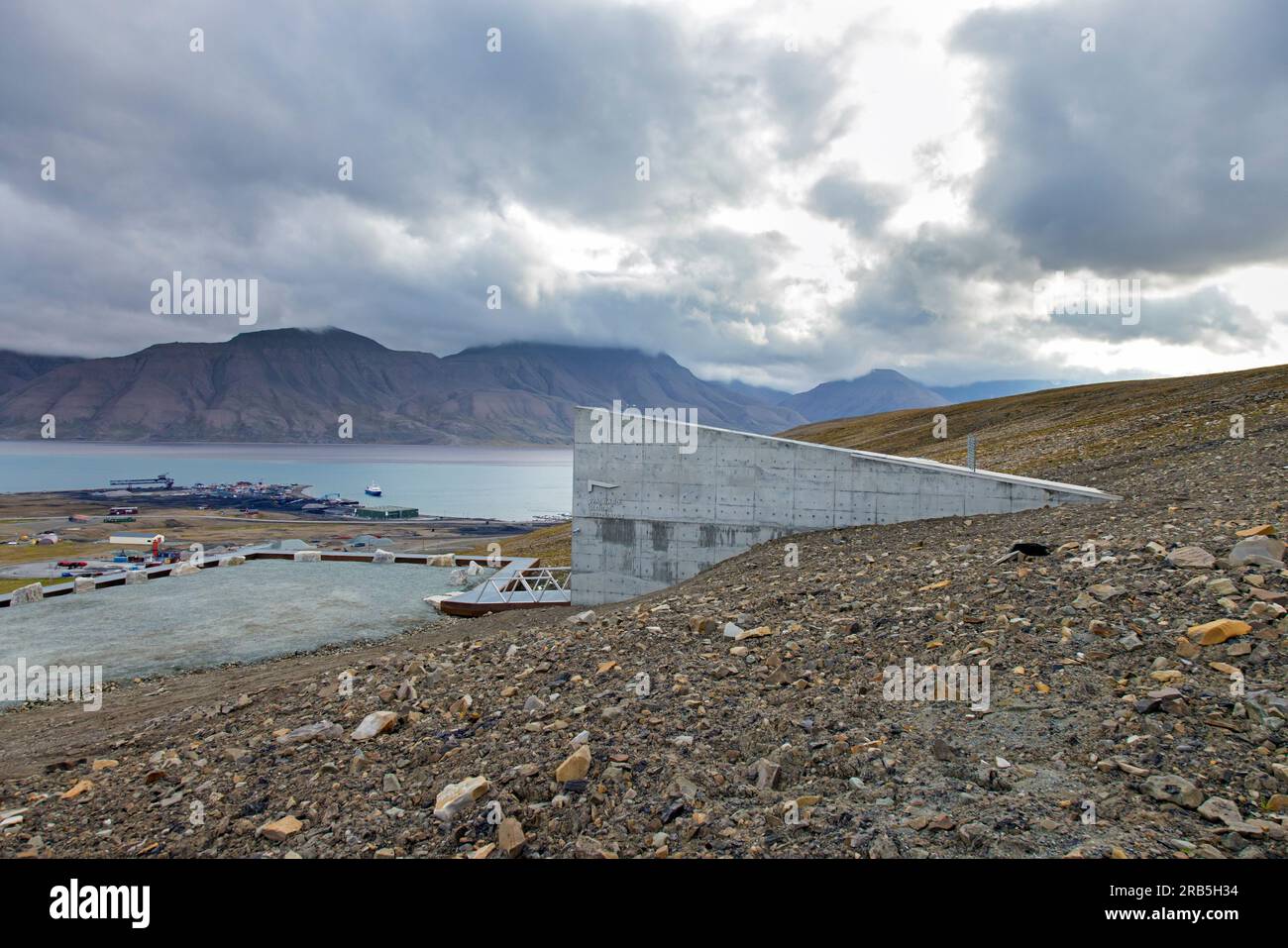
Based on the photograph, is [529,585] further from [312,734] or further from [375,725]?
[375,725]

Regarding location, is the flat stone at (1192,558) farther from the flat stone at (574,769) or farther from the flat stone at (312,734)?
the flat stone at (312,734)

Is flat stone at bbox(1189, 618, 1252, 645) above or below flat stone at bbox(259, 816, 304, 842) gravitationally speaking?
above

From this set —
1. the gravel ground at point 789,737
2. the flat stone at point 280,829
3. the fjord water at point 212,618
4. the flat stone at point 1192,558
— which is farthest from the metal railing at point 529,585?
the flat stone at point 1192,558

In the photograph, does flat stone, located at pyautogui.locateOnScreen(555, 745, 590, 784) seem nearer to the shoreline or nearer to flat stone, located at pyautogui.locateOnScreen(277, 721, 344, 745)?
flat stone, located at pyautogui.locateOnScreen(277, 721, 344, 745)

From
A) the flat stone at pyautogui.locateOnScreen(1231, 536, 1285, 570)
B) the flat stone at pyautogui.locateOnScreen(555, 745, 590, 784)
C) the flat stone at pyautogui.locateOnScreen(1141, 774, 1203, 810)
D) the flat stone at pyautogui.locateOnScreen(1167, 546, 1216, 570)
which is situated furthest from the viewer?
the flat stone at pyautogui.locateOnScreen(1167, 546, 1216, 570)

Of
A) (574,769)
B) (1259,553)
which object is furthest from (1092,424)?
(574,769)

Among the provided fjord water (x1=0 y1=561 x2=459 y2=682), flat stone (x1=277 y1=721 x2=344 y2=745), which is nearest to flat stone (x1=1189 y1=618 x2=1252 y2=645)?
flat stone (x1=277 y1=721 x2=344 y2=745)
